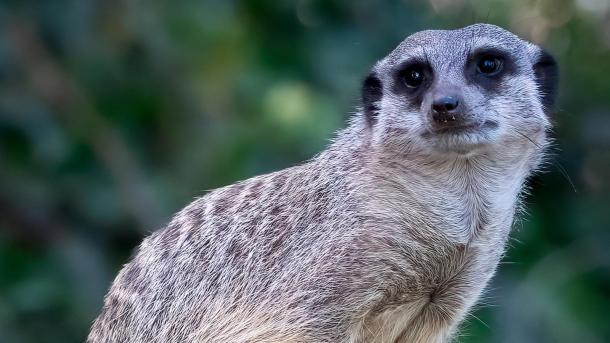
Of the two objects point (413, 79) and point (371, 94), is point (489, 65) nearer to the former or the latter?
point (413, 79)

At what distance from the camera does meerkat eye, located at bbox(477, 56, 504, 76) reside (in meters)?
4.77

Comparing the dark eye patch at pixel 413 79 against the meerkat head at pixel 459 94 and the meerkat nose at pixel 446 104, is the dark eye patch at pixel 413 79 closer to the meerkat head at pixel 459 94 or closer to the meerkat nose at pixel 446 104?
the meerkat head at pixel 459 94

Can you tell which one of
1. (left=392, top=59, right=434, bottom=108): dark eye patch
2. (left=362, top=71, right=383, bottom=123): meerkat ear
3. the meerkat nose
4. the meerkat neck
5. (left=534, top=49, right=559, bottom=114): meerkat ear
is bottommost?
the meerkat neck

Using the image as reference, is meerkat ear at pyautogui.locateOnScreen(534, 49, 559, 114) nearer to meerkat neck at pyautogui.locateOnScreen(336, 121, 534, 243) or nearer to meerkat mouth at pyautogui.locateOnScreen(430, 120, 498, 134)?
meerkat neck at pyautogui.locateOnScreen(336, 121, 534, 243)

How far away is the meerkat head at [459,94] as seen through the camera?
453 centimetres

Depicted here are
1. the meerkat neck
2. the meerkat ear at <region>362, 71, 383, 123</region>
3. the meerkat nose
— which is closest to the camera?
the meerkat nose

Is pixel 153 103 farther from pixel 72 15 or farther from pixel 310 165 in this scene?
pixel 310 165

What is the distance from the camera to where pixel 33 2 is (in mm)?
7980

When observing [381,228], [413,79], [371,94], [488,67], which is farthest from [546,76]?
[381,228]

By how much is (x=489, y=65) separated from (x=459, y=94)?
12.7 inches

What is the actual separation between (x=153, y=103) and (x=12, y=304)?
5.29ft

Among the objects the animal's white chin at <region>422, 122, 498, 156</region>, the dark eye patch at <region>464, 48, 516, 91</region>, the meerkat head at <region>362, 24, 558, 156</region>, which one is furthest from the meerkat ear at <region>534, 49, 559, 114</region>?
the animal's white chin at <region>422, 122, 498, 156</region>

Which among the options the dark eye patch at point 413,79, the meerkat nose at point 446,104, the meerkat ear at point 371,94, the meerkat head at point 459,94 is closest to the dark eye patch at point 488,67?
the meerkat head at point 459,94

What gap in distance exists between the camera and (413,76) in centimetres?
479
